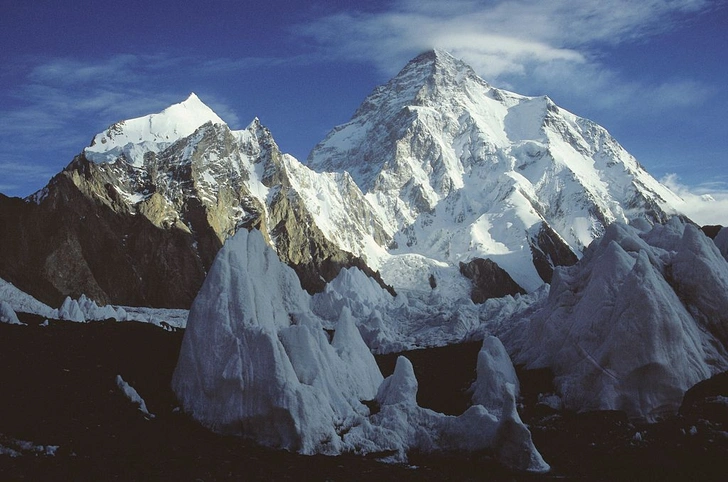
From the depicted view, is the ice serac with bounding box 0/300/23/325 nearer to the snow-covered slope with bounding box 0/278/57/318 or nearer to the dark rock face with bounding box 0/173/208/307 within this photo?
the snow-covered slope with bounding box 0/278/57/318

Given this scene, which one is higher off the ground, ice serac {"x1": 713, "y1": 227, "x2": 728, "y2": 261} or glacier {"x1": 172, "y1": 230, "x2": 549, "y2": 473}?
ice serac {"x1": 713, "y1": 227, "x2": 728, "y2": 261}

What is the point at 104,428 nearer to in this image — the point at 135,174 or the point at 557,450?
the point at 557,450

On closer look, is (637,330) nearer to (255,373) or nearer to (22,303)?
(255,373)

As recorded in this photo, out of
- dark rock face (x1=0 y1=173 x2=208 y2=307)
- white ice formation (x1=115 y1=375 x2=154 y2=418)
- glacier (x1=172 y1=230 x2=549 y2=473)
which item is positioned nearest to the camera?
glacier (x1=172 y1=230 x2=549 y2=473)

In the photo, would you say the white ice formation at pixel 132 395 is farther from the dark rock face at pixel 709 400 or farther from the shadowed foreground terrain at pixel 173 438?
the dark rock face at pixel 709 400

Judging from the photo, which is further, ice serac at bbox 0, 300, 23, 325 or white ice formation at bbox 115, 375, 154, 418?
ice serac at bbox 0, 300, 23, 325

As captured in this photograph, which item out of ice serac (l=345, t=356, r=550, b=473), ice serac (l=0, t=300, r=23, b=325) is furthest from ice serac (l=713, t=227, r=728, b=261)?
ice serac (l=0, t=300, r=23, b=325)
